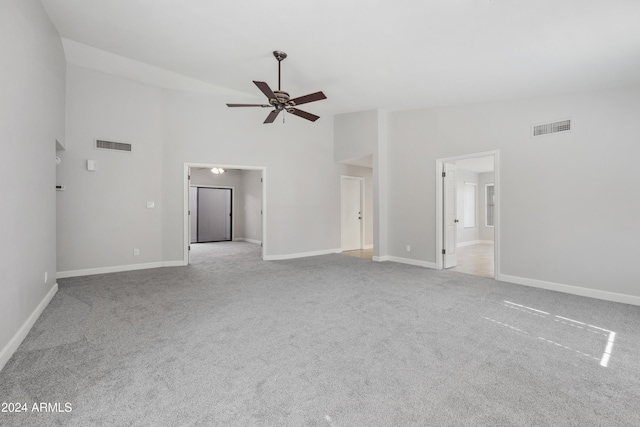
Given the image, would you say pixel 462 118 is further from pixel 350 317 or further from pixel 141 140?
pixel 141 140

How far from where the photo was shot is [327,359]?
2301mm

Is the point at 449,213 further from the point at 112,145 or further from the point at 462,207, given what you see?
the point at 112,145

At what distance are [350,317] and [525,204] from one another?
3.35 meters

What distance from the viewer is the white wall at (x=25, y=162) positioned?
2334 mm

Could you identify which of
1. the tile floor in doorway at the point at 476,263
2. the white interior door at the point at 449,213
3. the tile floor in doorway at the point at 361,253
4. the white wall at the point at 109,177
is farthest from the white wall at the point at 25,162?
the tile floor in doorway at the point at 476,263

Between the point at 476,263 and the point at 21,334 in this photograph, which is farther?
the point at 476,263

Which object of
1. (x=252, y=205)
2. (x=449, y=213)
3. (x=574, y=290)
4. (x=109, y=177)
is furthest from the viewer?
(x=252, y=205)

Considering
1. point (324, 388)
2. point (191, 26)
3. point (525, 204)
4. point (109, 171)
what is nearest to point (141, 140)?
point (109, 171)

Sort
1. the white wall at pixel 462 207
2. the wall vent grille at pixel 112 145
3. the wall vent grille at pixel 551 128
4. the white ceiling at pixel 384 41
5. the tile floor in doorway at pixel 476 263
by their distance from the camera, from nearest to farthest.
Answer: the white ceiling at pixel 384 41
the wall vent grille at pixel 551 128
the wall vent grille at pixel 112 145
the tile floor in doorway at pixel 476 263
the white wall at pixel 462 207

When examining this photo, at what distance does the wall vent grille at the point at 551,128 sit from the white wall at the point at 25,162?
5.98 m

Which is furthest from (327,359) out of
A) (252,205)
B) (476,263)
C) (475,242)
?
(475,242)

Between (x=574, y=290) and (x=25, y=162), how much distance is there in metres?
6.50

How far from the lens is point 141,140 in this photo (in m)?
5.56

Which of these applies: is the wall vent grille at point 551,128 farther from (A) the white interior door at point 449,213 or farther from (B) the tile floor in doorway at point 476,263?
(B) the tile floor in doorway at point 476,263
